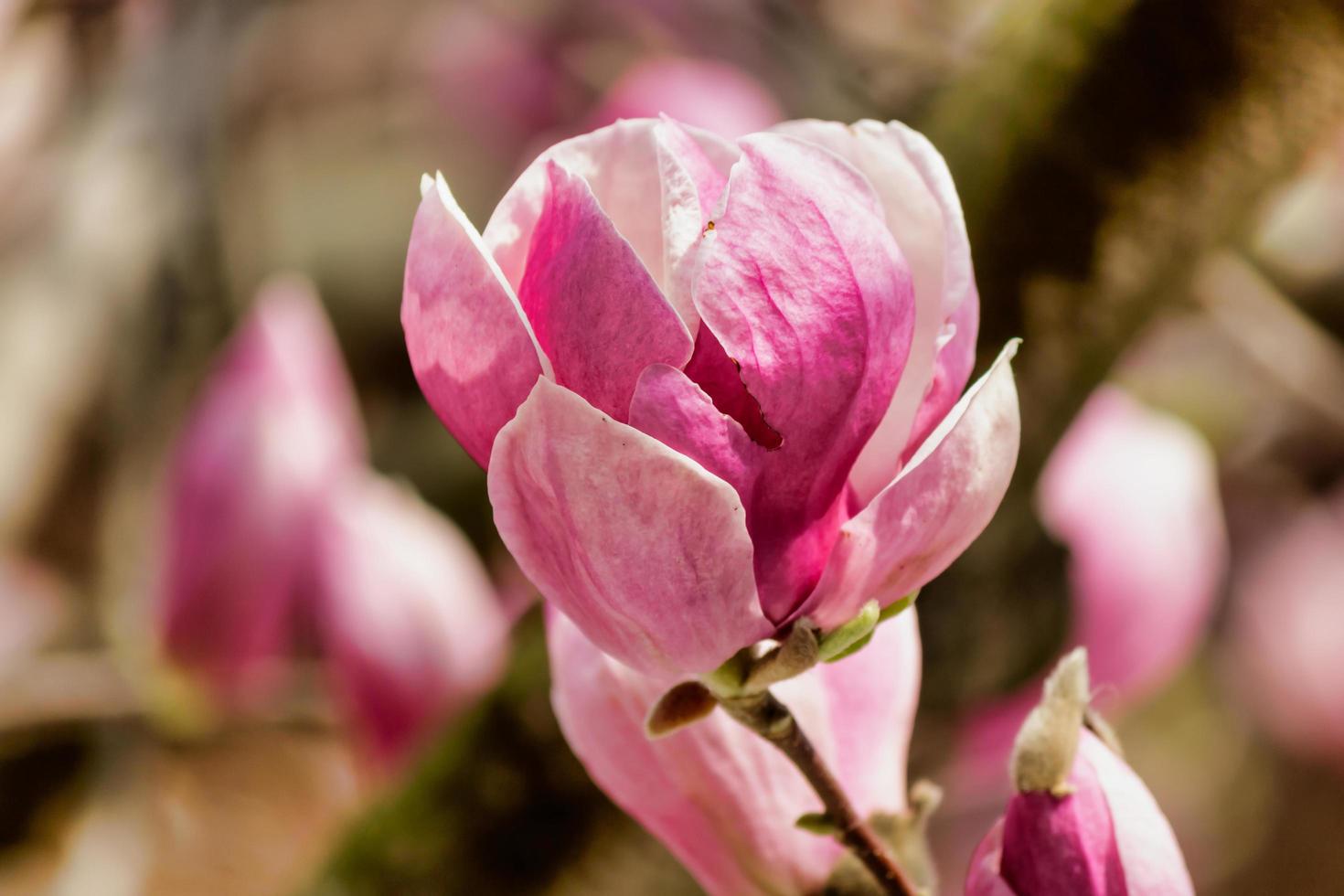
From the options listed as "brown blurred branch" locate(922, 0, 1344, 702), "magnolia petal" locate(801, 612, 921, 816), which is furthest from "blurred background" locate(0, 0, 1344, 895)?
"magnolia petal" locate(801, 612, 921, 816)

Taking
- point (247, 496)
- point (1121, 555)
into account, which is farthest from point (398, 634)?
point (1121, 555)

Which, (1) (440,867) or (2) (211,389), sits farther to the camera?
(2) (211,389)

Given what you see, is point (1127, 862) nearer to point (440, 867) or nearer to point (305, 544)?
point (440, 867)

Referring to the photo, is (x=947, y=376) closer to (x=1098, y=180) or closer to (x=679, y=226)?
(x=679, y=226)

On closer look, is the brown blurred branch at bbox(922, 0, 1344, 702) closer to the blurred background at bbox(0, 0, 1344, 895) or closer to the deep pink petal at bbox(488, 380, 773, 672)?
the blurred background at bbox(0, 0, 1344, 895)

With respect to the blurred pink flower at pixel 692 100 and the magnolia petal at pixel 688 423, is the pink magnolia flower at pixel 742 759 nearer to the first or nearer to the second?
the magnolia petal at pixel 688 423

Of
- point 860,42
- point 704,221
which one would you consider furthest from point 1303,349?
point 704,221
